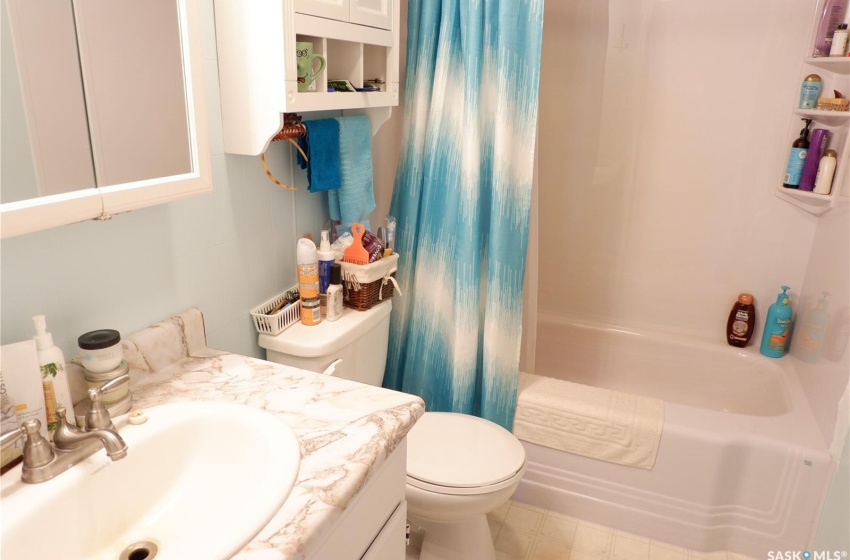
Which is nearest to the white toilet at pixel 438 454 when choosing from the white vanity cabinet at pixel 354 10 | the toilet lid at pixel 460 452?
the toilet lid at pixel 460 452

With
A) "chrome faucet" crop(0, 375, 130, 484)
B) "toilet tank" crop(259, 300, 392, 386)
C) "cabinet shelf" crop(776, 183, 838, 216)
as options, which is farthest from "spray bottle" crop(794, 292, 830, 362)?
"chrome faucet" crop(0, 375, 130, 484)

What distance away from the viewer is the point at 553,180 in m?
2.60

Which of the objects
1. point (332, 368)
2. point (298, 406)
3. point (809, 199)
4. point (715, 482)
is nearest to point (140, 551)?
point (298, 406)

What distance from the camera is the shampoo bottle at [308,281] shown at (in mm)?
1593

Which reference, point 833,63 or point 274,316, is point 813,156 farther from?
point 274,316

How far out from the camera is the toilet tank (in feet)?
5.00

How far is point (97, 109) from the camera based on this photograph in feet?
3.18

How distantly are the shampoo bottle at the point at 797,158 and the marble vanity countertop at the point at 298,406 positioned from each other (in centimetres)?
181

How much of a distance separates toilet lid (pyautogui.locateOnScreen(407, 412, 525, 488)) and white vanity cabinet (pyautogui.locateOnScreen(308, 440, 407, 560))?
326mm

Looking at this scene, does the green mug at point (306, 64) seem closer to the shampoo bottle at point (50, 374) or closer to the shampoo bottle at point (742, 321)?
the shampoo bottle at point (50, 374)

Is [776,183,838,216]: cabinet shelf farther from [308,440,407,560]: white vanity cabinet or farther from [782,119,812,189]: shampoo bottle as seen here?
[308,440,407,560]: white vanity cabinet

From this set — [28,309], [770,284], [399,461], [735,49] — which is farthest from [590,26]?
[28,309]

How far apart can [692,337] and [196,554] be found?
2333 mm

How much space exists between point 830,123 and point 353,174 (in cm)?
173
